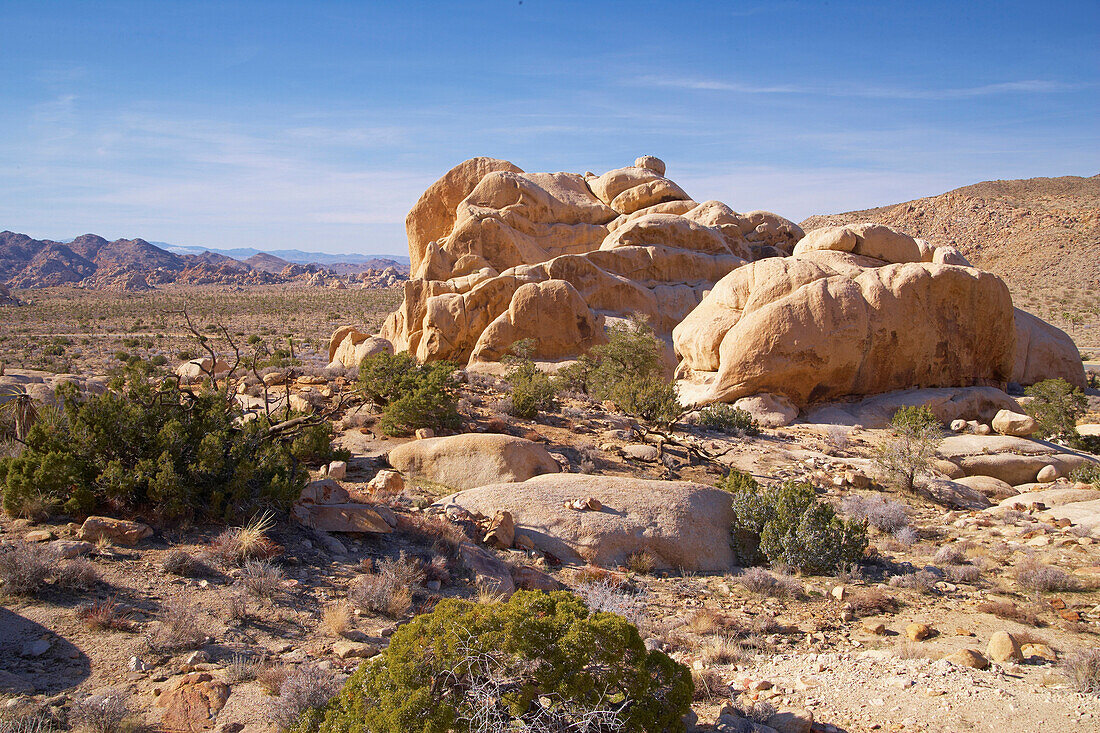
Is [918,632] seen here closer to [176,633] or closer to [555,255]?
[176,633]

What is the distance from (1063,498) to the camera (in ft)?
36.9

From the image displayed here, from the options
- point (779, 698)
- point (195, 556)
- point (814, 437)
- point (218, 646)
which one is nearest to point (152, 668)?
point (218, 646)

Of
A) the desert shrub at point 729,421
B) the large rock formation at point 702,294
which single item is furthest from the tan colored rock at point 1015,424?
the desert shrub at point 729,421

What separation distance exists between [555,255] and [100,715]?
Answer: 30.1 meters

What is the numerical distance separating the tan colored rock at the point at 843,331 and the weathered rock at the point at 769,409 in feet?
0.87

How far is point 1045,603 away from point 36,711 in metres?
8.90

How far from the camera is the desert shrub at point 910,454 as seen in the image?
12.1 meters

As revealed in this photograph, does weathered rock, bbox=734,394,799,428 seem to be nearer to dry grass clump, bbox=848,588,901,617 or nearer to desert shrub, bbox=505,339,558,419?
desert shrub, bbox=505,339,558,419

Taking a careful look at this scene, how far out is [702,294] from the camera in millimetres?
28875

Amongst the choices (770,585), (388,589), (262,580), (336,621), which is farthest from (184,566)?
(770,585)

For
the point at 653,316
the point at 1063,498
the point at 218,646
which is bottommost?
the point at 1063,498

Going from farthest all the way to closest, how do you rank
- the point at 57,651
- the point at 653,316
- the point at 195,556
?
the point at 653,316 → the point at 195,556 → the point at 57,651

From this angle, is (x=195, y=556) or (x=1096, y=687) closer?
(x=1096, y=687)

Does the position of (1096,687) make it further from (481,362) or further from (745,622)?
(481,362)
